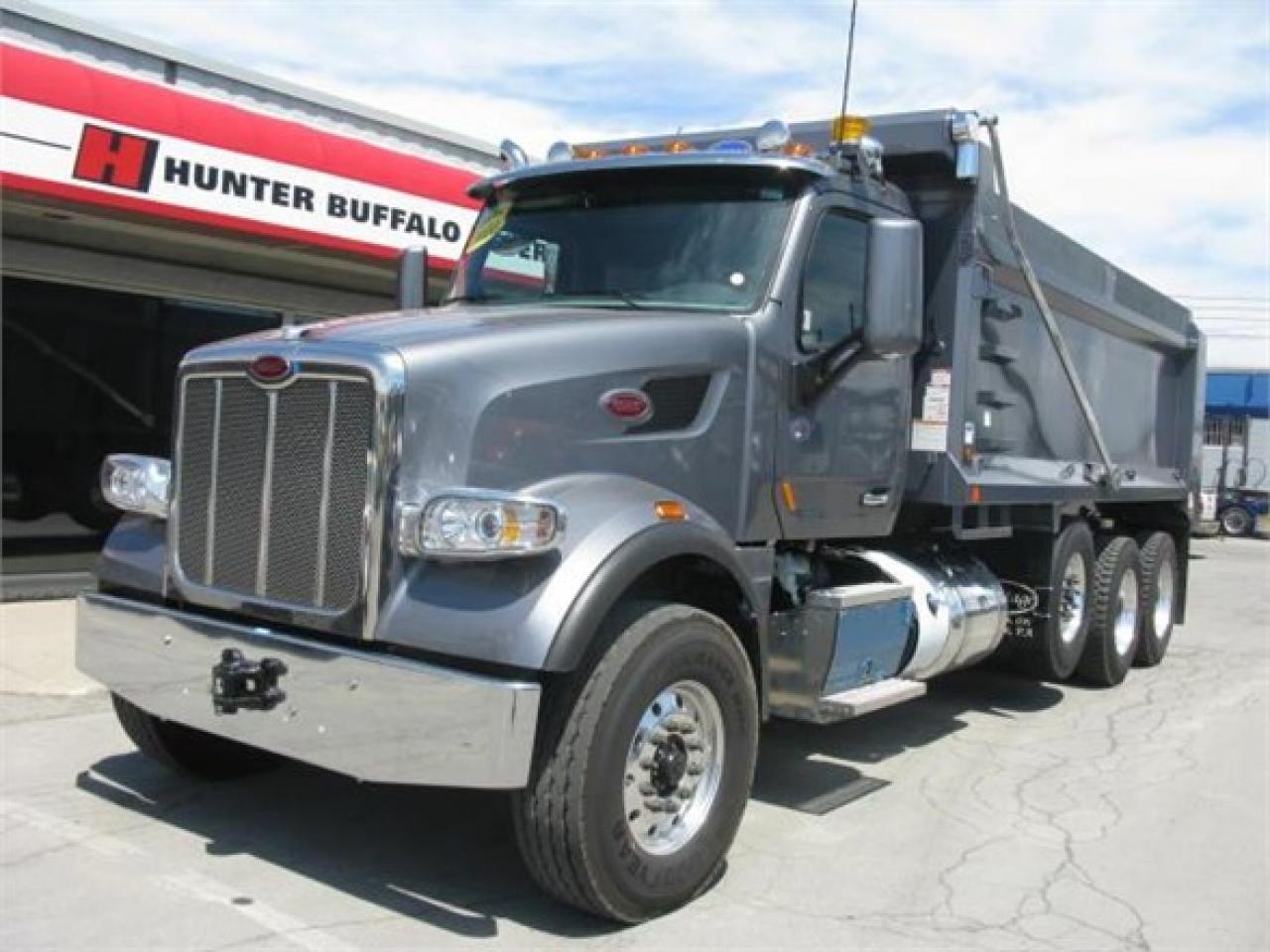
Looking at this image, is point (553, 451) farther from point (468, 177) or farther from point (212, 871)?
point (468, 177)

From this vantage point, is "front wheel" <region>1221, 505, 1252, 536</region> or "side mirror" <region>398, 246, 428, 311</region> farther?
"front wheel" <region>1221, 505, 1252, 536</region>

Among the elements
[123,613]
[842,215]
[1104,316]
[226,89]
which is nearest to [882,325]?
[842,215]

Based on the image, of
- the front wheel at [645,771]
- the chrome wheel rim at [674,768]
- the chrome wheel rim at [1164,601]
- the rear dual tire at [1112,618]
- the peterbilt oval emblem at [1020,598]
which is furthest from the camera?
the chrome wheel rim at [1164,601]

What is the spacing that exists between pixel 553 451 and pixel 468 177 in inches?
311

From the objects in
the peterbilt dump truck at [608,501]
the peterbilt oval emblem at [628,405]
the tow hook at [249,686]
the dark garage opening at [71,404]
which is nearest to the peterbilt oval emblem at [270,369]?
the peterbilt dump truck at [608,501]

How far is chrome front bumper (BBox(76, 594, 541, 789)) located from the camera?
373 cm

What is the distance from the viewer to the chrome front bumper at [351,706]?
3730 millimetres

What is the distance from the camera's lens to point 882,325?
5078 mm

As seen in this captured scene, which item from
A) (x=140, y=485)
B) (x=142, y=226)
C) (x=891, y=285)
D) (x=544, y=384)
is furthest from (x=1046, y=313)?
(x=142, y=226)

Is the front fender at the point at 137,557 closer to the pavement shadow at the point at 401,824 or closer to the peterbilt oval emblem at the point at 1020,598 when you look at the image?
the pavement shadow at the point at 401,824

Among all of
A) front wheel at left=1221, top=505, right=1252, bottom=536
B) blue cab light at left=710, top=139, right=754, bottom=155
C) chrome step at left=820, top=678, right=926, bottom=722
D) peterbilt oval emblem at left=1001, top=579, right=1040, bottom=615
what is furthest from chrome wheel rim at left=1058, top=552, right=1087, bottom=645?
front wheel at left=1221, top=505, right=1252, bottom=536

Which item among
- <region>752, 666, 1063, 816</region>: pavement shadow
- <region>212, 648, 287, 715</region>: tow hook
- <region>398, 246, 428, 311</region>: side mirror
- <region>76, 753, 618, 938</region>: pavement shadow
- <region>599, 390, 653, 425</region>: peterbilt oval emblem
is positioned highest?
<region>398, 246, 428, 311</region>: side mirror

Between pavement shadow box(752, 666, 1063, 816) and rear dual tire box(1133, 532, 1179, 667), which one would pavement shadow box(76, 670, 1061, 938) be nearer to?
pavement shadow box(752, 666, 1063, 816)

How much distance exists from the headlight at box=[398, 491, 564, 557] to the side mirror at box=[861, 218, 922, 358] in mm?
1814
